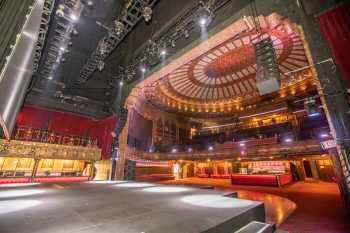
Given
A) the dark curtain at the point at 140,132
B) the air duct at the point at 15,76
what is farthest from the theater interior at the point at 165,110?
the dark curtain at the point at 140,132

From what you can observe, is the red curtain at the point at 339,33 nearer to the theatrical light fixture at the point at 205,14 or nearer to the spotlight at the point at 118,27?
the theatrical light fixture at the point at 205,14

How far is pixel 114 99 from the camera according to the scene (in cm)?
1065

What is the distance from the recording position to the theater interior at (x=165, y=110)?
203cm

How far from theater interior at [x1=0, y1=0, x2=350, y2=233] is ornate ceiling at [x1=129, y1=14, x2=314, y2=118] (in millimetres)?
103

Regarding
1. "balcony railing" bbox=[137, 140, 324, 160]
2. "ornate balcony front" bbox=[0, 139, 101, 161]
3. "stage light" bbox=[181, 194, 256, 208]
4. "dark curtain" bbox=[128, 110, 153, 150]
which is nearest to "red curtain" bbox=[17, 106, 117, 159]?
"ornate balcony front" bbox=[0, 139, 101, 161]

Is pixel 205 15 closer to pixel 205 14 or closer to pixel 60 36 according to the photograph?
pixel 205 14

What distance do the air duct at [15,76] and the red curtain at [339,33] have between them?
5152 millimetres

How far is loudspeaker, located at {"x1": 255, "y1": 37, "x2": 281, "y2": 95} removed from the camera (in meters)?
3.82

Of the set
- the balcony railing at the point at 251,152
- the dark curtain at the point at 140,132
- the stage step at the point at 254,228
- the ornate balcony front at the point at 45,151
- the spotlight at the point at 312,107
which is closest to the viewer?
the stage step at the point at 254,228

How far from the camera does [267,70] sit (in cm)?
391

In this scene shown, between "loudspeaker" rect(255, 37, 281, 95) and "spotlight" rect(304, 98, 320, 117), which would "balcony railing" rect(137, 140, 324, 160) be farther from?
"loudspeaker" rect(255, 37, 281, 95)

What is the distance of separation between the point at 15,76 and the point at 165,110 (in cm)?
1646

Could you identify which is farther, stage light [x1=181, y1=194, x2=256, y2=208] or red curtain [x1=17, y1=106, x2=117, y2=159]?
red curtain [x1=17, y1=106, x2=117, y2=159]

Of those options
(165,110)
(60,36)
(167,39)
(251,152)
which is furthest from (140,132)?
(60,36)
